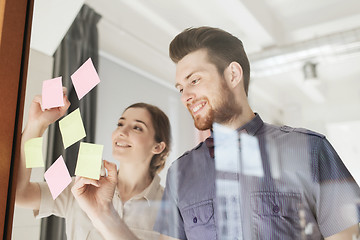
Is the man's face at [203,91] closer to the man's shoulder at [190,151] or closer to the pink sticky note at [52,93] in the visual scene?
the man's shoulder at [190,151]

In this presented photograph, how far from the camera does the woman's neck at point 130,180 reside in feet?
2.94

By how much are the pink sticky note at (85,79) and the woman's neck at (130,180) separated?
29 centimetres

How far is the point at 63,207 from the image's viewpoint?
Result: 102cm

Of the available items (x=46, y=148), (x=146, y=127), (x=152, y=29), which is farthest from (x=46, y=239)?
(x=152, y=29)

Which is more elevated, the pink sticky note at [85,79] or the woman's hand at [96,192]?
the pink sticky note at [85,79]

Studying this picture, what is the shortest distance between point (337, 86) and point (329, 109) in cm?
5

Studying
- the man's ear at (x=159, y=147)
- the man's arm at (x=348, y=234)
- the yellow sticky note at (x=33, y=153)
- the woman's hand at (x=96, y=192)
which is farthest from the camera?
the yellow sticky note at (x=33, y=153)

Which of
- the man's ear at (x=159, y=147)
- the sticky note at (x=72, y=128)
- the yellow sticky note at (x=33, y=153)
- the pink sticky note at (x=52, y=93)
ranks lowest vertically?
the man's ear at (x=159, y=147)

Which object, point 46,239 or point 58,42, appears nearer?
point 46,239

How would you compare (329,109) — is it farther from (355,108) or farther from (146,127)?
(146,127)

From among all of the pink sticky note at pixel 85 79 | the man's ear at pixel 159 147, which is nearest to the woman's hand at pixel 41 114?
the pink sticky note at pixel 85 79

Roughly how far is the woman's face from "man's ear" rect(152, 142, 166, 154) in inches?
1.6

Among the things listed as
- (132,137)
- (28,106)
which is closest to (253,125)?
(132,137)

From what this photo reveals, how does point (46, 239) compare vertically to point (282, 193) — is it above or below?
below
